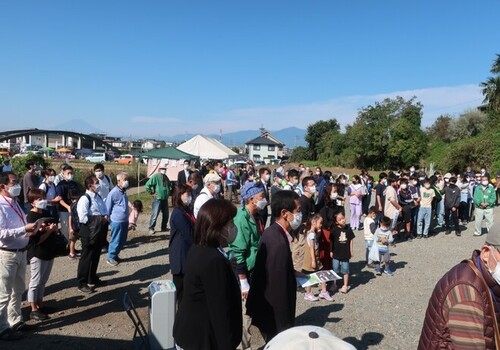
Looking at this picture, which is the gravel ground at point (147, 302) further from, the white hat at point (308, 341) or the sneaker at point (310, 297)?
the white hat at point (308, 341)

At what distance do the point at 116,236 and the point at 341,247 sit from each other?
14.4 feet

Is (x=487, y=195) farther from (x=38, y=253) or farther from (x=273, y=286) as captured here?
(x=38, y=253)

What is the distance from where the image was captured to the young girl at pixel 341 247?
6711 millimetres

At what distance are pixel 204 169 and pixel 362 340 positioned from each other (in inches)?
527

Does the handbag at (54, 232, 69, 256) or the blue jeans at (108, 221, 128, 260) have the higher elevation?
the handbag at (54, 232, 69, 256)

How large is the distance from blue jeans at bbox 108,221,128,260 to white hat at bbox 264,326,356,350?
6623 millimetres

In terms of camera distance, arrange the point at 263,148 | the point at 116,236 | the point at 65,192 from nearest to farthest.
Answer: the point at 116,236
the point at 65,192
the point at 263,148

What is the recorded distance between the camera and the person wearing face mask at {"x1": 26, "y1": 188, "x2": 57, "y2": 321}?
5.11 metres

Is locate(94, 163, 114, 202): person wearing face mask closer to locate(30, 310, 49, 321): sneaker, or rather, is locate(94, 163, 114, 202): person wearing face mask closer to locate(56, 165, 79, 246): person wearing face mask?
locate(56, 165, 79, 246): person wearing face mask

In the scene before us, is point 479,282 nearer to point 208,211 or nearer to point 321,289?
point 208,211

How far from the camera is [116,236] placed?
775 cm

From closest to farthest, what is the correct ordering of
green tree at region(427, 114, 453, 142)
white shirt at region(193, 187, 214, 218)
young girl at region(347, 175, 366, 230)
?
white shirt at region(193, 187, 214, 218) < young girl at region(347, 175, 366, 230) < green tree at region(427, 114, 453, 142)

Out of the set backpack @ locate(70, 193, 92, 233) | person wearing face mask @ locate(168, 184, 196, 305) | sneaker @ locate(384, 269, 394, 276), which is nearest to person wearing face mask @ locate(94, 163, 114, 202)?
backpack @ locate(70, 193, 92, 233)

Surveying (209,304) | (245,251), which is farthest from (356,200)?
(209,304)
